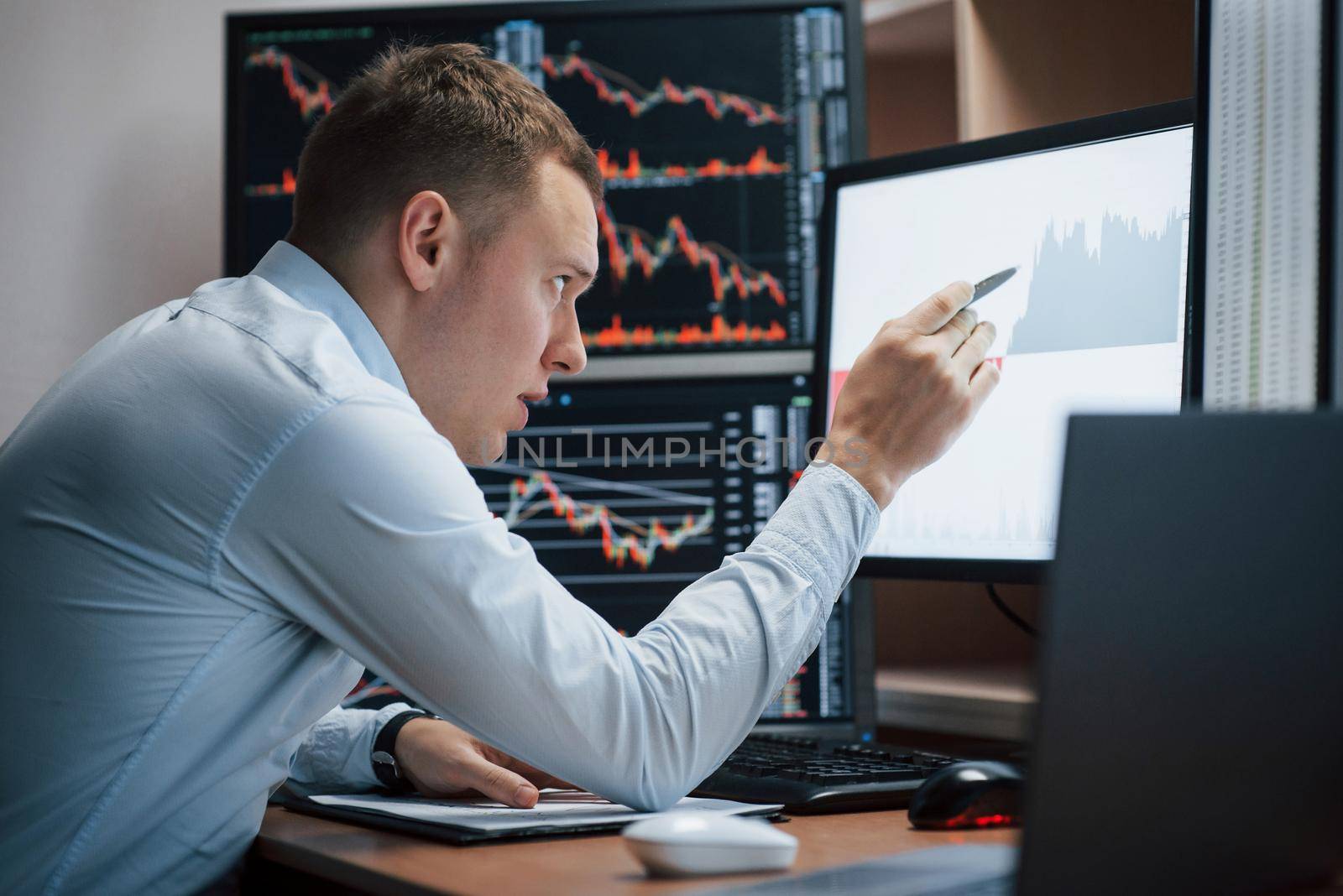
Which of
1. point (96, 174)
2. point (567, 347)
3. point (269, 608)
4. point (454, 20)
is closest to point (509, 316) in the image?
point (567, 347)

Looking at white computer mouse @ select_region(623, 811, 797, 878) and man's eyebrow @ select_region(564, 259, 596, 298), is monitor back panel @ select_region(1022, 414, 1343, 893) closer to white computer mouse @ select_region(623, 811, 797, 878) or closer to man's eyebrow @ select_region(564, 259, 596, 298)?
white computer mouse @ select_region(623, 811, 797, 878)

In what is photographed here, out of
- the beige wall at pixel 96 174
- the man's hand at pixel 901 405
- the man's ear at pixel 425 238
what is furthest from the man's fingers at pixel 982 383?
the beige wall at pixel 96 174

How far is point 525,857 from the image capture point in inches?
30.3

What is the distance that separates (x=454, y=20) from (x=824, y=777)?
42.1 inches

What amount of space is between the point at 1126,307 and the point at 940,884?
654mm

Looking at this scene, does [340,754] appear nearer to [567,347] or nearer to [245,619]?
[245,619]

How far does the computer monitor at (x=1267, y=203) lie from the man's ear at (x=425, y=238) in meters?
0.56

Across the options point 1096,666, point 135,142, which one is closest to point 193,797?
point 1096,666

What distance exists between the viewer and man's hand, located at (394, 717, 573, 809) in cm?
94

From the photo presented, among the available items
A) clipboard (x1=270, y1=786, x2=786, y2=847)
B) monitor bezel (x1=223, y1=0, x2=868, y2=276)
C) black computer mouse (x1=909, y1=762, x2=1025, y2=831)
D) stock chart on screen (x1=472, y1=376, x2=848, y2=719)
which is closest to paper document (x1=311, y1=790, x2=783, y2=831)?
clipboard (x1=270, y1=786, x2=786, y2=847)

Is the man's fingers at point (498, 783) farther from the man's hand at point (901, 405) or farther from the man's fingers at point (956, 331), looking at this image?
the man's fingers at point (956, 331)

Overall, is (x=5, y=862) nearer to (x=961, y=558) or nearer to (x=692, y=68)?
(x=961, y=558)

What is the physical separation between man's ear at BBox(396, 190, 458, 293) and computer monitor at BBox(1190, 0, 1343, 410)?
56 cm

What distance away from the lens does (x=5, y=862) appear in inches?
32.5
